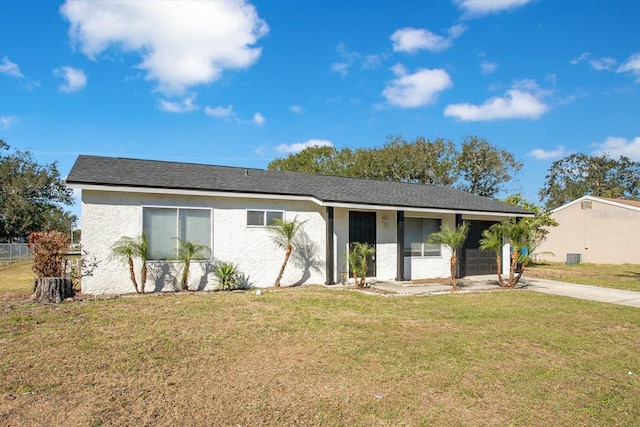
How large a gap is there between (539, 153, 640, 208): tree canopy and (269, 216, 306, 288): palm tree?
53.1m

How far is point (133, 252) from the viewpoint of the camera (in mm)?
10430

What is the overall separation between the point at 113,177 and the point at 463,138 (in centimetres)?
3281

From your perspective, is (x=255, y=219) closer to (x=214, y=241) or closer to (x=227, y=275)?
(x=214, y=241)

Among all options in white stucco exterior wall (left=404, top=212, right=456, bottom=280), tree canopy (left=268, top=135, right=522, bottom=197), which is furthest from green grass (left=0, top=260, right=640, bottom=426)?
tree canopy (left=268, top=135, right=522, bottom=197)

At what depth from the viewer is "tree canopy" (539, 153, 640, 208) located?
53.5 m

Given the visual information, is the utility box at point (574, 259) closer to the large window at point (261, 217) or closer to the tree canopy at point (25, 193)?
the large window at point (261, 217)

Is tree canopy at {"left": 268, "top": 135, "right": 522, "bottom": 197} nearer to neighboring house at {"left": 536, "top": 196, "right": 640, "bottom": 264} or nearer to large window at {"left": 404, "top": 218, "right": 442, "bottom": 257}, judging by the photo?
neighboring house at {"left": 536, "top": 196, "right": 640, "bottom": 264}

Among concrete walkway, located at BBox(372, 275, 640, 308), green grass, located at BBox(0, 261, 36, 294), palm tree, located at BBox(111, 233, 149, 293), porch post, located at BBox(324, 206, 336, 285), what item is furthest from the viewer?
porch post, located at BBox(324, 206, 336, 285)

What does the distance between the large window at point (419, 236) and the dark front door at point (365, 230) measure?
1.50 m

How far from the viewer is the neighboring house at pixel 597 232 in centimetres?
2556

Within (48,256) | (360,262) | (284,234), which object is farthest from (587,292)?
(48,256)

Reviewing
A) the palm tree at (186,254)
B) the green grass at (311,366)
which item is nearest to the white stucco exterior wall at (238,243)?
the palm tree at (186,254)

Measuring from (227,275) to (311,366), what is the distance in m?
6.98

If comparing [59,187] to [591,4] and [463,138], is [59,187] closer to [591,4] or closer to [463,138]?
[463,138]
